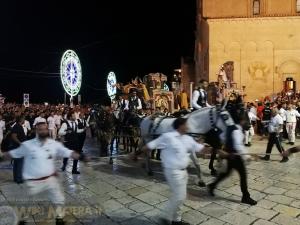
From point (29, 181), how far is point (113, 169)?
18.7 ft

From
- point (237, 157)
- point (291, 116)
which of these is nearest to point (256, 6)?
point (291, 116)

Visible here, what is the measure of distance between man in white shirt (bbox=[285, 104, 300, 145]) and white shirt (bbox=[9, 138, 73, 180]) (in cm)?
1247

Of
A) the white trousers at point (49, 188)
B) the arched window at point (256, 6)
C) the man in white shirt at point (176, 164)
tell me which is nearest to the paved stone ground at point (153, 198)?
the man in white shirt at point (176, 164)

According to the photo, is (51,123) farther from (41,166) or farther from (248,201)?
(41,166)

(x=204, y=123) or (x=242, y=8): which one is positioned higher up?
(x=242, y=8)

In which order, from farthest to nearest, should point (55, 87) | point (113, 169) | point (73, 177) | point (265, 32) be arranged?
point (55, 87) < point (265, 32) < point (113, 169) < point (73, 177)

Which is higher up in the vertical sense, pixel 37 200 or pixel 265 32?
pixel 265 32

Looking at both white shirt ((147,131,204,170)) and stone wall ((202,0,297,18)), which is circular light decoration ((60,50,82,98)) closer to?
white shirt ((147,131,204,170))

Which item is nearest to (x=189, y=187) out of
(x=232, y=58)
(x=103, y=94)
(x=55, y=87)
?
(x=232, y=58)

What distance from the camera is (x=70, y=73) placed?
19297 mm

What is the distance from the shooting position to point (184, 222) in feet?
22.5

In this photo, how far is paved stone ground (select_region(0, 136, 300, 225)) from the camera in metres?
7.27

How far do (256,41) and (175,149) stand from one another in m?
26.8

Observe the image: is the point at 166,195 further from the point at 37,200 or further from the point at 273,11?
the point at 273,11
